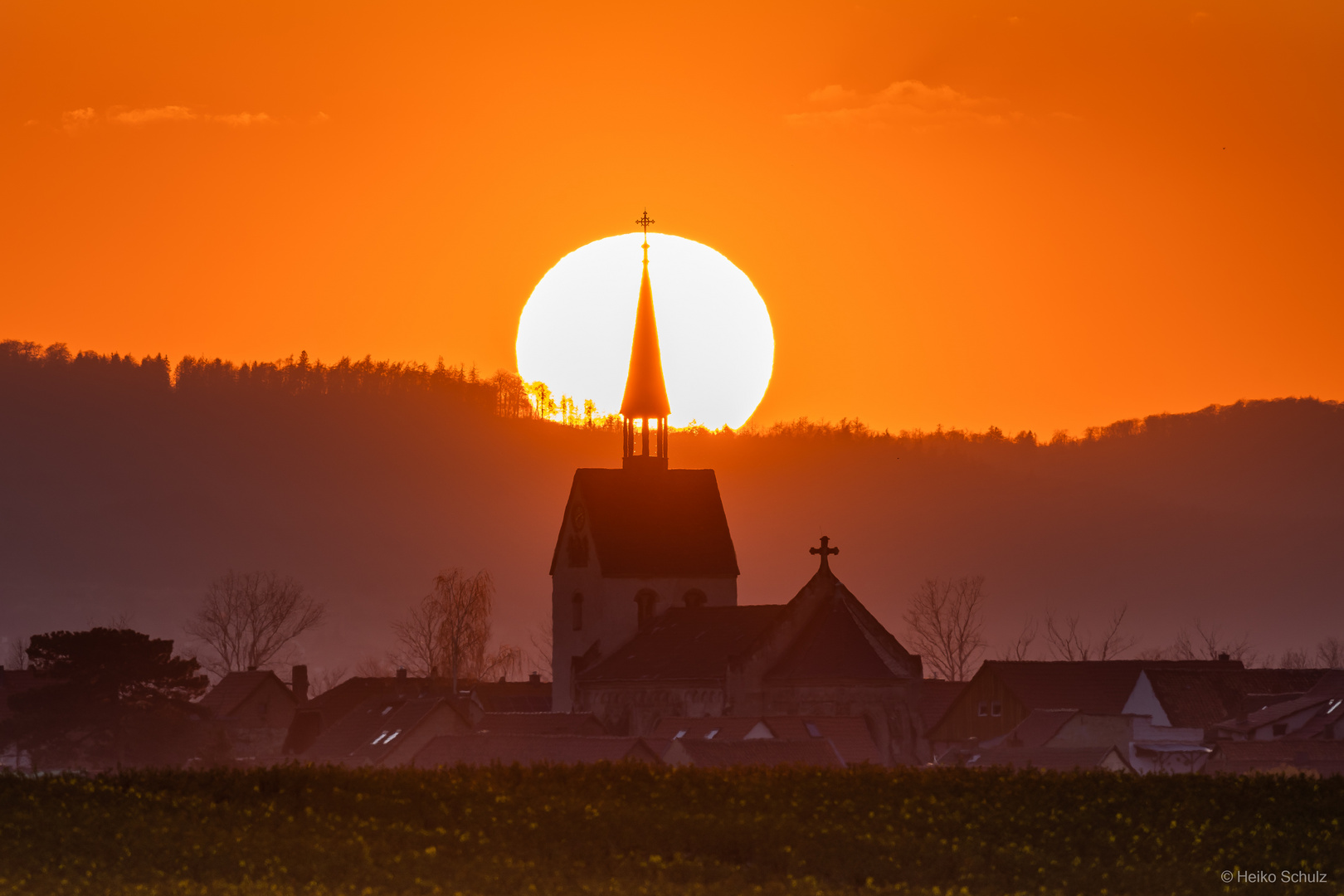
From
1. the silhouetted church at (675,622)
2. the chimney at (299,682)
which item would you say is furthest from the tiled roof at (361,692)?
the silhouetted church at (675,622)

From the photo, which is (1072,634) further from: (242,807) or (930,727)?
(242,807)

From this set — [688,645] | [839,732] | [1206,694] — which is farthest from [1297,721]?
[688,645]

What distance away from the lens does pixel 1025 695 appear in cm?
9400

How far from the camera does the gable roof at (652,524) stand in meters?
90.4

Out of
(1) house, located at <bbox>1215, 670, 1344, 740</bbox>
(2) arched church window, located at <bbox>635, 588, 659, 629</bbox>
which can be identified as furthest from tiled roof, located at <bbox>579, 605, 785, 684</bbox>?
(1) house, located at <bbox>1215, 670, 1344, 740</bbox>

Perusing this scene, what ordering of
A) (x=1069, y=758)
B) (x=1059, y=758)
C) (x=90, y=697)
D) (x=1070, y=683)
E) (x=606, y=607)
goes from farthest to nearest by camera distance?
1. (x=1070, y=683)
2. (x=606, y=607)
3. (x=90, y=697)
4. (x=1059, y=758)
5. (x=1069, y=758)

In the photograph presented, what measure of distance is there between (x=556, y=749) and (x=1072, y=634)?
122 m

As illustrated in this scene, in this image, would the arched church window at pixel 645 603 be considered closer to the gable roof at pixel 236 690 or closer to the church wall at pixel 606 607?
the church wall at pixel 606 607

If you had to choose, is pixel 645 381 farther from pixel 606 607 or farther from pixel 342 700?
pixel 342 700

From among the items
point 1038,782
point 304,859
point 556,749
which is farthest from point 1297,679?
point 304,859

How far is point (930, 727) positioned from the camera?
94250mm

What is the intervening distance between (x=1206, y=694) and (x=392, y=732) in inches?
1594

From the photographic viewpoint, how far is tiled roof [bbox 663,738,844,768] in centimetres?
6162

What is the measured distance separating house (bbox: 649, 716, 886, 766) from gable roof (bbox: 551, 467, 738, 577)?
12822 mm
